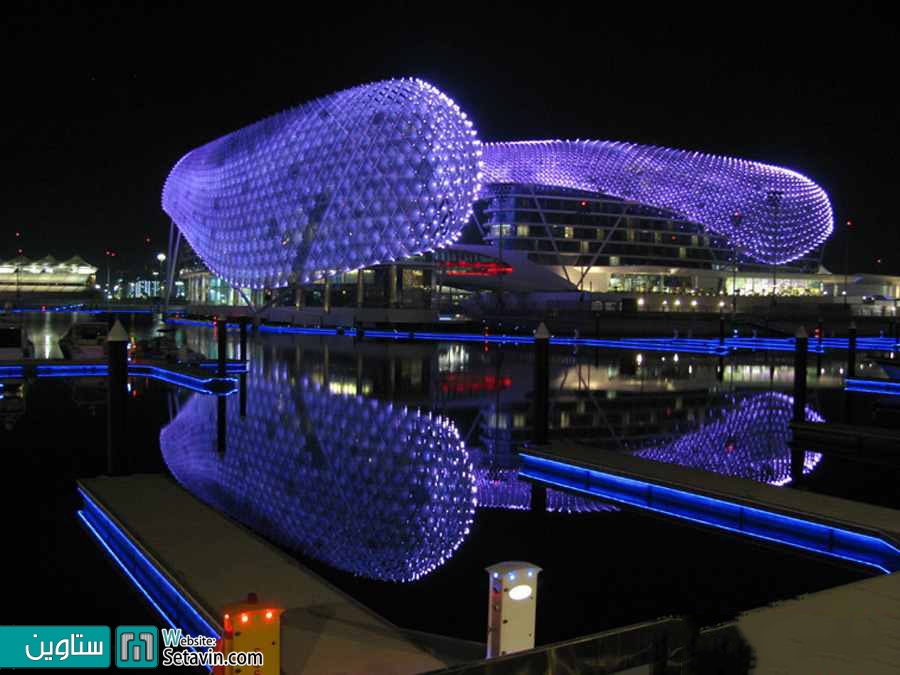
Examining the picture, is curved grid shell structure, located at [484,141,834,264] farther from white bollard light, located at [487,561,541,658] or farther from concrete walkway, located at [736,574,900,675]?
white bollard light, located at [487,561,541,658]

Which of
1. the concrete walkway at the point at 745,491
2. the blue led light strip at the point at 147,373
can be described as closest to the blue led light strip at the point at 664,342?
the blue led light strip at the point at 147,373

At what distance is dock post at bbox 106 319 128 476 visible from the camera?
11164 millimetres

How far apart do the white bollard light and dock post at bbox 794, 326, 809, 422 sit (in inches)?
501

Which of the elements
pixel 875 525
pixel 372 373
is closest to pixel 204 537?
pixel 875 525

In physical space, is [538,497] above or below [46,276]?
below

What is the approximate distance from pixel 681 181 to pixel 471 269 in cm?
2262

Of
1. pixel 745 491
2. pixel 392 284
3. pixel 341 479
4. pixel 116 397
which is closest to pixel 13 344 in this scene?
pixel 116 397

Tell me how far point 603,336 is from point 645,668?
48.8 metres

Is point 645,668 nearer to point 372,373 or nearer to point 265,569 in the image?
point 265,569

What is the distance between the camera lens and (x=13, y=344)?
2852 cm

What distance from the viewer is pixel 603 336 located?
52500 mm

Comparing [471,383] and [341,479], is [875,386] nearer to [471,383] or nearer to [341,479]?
[471,383]

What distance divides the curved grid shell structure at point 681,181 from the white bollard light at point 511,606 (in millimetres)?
80565

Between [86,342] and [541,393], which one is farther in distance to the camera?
[86,342]
